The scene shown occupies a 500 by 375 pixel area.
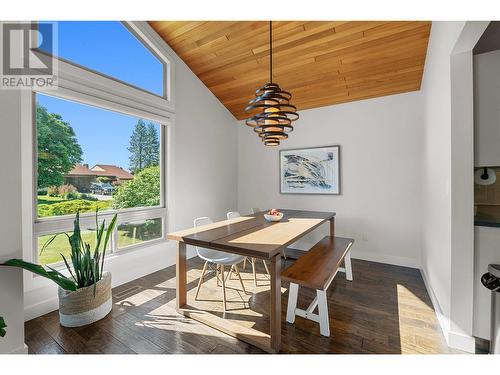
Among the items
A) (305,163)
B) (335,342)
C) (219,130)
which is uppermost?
(219,130)

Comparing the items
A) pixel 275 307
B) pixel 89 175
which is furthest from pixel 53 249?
pixel 275 307

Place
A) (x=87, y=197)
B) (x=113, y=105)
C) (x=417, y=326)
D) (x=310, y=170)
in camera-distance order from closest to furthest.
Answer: (x=417, y=326)
(x=87, y=197)
(x=113, y=105)
(x=310, y=170)

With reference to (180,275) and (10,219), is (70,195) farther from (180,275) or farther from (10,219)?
(180,275)

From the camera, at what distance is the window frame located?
2.15 meters

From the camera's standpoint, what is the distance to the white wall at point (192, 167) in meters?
3.09

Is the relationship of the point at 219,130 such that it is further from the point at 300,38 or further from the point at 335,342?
the point at 335,342

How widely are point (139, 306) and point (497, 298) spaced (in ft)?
9.63

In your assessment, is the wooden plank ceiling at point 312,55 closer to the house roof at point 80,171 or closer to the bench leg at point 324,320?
the house roof at point 80,171

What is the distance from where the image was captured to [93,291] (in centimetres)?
204

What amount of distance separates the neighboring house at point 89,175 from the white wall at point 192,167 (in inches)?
26.9

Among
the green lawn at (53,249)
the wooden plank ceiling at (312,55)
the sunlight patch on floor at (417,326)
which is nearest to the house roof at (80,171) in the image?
the green lawn at (53,249)

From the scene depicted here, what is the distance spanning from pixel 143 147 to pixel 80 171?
83 centimetres

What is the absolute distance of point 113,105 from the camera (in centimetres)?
270

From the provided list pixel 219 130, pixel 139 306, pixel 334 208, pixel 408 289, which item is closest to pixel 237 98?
pixel 219 130
